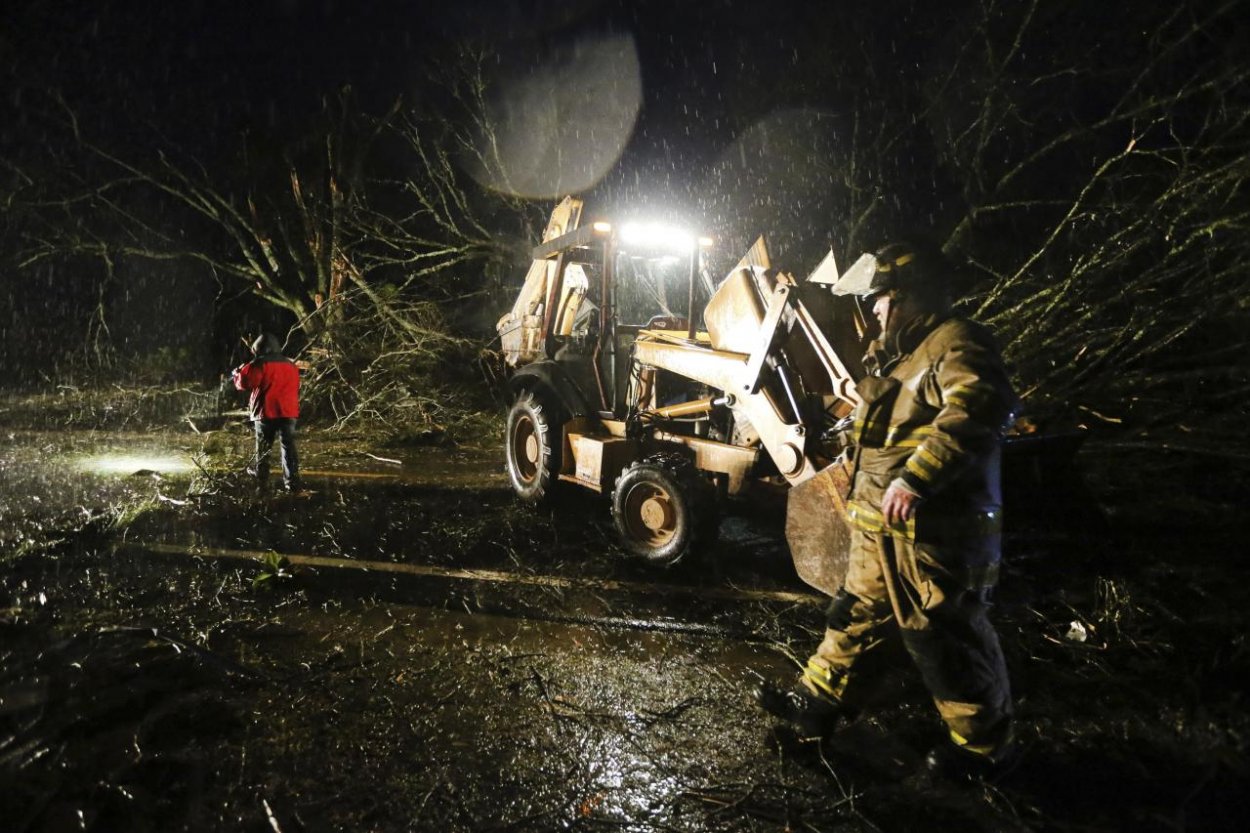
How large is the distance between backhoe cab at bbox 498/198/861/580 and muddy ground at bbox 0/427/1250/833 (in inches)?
17.4

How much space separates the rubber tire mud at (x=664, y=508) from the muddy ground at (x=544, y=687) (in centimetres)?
23

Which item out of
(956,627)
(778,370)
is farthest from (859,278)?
(956,627)

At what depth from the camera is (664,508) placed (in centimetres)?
453

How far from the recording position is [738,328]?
14.3 ft

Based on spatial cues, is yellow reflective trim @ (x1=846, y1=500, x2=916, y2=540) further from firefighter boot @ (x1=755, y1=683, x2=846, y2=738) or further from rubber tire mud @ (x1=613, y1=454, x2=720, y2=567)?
rubber tire mud @ (x1=613, y1=454, x2=720, y2=567)

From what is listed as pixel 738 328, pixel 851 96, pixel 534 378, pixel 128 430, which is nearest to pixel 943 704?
pixel 738 328

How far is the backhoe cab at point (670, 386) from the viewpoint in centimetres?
392

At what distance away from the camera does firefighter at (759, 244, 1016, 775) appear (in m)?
2.15

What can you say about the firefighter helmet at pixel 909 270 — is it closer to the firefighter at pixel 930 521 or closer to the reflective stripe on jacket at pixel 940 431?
the firefighter at pixel 930 521

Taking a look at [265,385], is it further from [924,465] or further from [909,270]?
[924,465]

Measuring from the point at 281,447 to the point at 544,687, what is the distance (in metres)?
4.73

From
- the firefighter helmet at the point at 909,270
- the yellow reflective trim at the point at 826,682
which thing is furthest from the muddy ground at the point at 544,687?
the firefighter helmet at the point at 909,270

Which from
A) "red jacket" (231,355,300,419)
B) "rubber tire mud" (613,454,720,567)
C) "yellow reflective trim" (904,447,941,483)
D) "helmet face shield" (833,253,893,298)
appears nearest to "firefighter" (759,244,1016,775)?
"yellow reflective trim" (904,447,941,483)

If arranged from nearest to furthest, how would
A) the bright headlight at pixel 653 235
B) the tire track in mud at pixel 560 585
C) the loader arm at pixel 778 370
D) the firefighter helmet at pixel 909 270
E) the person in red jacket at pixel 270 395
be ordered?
the firefighter helmet at pixel 909 270 < the tire track in mud at pixel 560 585 < the loader arm at pixel 778 370 < the bright headlight at pixel 653 235 < the person in red jacket at pixel 270 395
